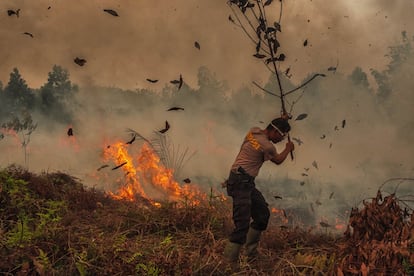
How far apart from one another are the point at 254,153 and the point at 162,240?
1.73 m

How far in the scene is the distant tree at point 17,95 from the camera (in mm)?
26906

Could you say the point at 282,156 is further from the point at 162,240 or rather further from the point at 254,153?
the point at 162,240

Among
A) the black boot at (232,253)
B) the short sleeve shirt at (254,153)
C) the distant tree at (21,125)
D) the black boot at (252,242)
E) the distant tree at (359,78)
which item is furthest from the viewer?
the distant tree at (359,78)

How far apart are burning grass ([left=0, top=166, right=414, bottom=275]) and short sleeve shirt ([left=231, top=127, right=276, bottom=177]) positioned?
1.04 metres

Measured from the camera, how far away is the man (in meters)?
5.15

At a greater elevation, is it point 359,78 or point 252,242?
point 359,78

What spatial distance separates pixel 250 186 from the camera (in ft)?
17.5

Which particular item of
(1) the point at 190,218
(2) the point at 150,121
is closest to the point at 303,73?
(2) the point at 150,121

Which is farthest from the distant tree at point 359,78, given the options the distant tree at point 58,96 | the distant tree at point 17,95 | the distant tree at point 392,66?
the distant tree at point 17,95

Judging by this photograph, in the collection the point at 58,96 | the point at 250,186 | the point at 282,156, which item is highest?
the point at 282,156

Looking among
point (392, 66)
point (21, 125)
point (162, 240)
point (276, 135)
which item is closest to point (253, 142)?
point (276, 135)

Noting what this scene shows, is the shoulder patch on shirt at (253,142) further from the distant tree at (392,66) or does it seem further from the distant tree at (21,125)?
the distant tree at (392,66)

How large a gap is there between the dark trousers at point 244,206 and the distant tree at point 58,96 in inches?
868

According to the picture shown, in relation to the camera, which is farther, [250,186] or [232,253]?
[250,186]
